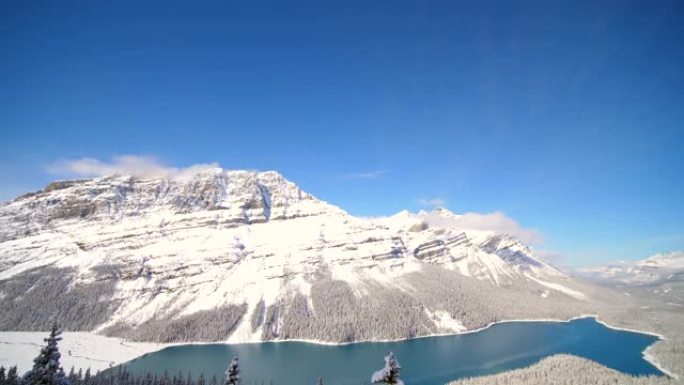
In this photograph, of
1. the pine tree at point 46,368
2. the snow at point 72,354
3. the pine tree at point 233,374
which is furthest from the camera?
the snow at point 72,354

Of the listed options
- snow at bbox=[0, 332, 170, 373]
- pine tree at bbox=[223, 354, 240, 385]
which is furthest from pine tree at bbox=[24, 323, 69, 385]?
snow at bbox=[0, 332, 170, 373]

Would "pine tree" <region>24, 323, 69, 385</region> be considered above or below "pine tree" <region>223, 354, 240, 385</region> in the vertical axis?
above

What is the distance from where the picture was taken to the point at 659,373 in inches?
7165

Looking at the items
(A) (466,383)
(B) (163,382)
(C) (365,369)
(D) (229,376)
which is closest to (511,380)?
(A) (466,383)

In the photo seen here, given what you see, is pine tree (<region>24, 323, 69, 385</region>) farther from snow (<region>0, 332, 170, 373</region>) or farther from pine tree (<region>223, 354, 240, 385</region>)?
snow (<region>0, 332, 170, 373</region>)

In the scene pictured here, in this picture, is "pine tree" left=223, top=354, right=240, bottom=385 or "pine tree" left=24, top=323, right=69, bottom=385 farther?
"pine tree" left=223, top=354, right=240, bottom=385

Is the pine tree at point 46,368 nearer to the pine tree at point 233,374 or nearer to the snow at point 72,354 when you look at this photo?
the pine tree at point 233,374

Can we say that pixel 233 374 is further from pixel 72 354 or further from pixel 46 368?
pixel 72 354

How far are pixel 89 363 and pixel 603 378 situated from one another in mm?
197464

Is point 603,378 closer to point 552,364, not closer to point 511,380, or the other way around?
point 552,364

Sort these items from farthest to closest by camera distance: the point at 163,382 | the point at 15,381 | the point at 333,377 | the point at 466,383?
1. the point at 333,377
2. the point at 466,383
3. the point at 163,382
4. the point at 15,381

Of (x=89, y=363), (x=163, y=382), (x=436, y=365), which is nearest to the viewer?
(x=163, y=382)

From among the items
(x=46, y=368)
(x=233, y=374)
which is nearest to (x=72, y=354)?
(x=46, y=368)

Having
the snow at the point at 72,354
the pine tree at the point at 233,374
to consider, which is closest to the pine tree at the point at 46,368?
the pine tree at the point at 233,374
